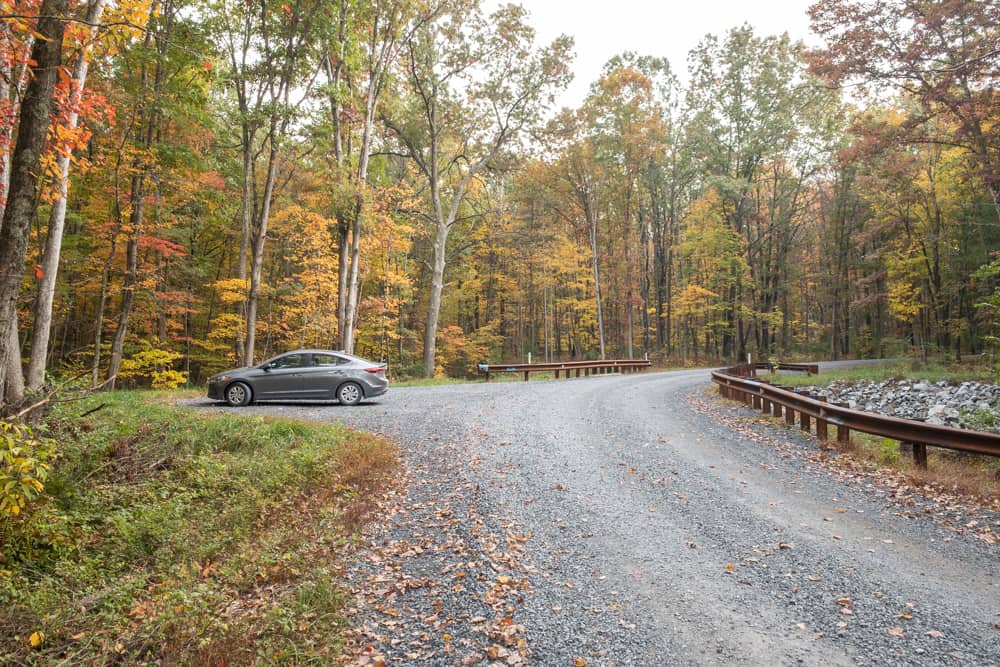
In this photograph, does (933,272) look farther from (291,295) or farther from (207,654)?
(207,654)

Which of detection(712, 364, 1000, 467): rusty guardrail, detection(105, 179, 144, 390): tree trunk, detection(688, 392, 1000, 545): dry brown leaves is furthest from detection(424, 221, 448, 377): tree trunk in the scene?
detection(688, 392, 1000, 545): dry brown leaves

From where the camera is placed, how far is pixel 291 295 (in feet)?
65.7

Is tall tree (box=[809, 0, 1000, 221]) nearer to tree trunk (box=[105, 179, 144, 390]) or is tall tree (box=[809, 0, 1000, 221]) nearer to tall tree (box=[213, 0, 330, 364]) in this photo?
tall tree (box=[213, 0, 330, 364])

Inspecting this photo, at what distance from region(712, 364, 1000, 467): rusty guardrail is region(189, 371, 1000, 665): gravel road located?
942 mm

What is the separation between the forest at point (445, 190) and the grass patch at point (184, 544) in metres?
1.36

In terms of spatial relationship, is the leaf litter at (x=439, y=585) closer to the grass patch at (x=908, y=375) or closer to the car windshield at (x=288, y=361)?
the car windshield at (x=288, y=361)

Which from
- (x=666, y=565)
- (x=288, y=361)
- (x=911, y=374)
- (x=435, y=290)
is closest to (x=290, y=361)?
(x=288, y=361)

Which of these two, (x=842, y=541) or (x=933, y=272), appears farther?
(x=933, y=272)

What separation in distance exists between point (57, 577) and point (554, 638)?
4149 millimetres

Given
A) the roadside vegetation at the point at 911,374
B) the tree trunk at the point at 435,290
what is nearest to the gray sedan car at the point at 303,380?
the tree trunk at the point at 435,290

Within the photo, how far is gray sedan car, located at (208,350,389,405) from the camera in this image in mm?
11531

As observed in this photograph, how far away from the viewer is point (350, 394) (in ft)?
39.9

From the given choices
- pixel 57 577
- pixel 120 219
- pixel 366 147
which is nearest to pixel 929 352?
pixel 366 147

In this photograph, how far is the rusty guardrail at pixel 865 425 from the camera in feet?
19.5
